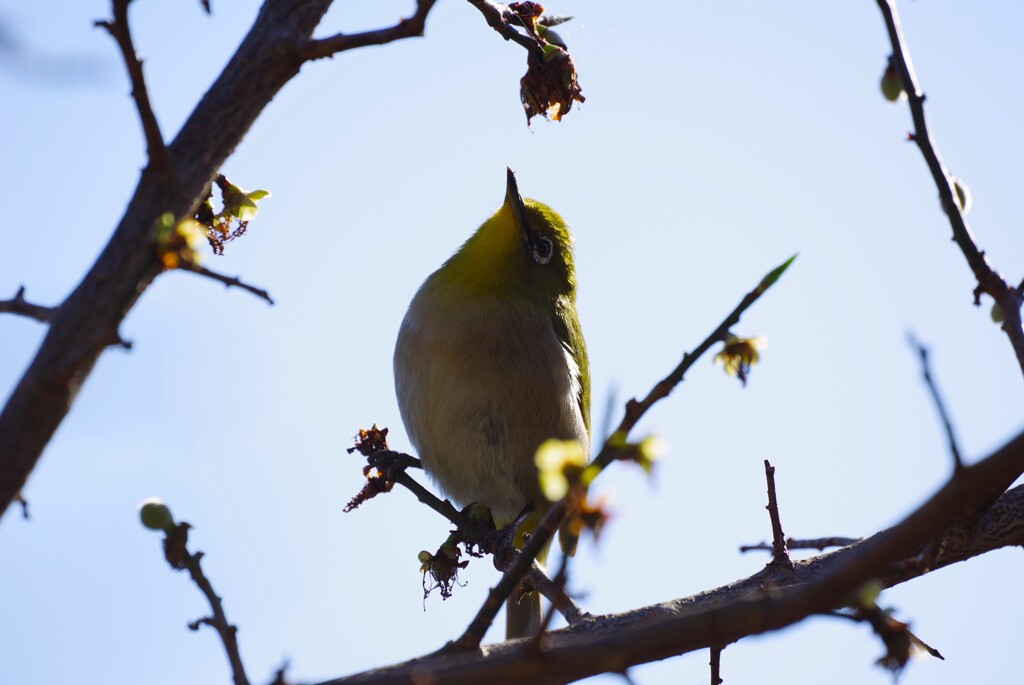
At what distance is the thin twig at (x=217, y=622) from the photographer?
2.05m

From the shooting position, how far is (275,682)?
183 cm

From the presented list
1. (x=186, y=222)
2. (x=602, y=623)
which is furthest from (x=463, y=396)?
(x=186, y=222)

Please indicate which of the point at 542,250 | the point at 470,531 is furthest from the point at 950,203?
the point at 542,250

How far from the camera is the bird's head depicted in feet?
21.4

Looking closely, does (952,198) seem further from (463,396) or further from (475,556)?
(463,396)

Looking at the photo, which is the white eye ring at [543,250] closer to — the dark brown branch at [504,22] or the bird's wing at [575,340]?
the bird's wing at [575,340]

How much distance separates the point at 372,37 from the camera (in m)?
2.26

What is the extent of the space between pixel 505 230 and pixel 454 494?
6.11 feet

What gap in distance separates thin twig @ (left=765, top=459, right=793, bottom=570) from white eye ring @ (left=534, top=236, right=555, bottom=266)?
136 inches

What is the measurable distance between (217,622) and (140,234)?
86 centimetres

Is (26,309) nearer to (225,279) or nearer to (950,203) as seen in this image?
(225,279)

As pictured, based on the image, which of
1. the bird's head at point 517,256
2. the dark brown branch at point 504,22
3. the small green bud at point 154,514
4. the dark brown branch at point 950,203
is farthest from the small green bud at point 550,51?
the bird's head at point 517,256

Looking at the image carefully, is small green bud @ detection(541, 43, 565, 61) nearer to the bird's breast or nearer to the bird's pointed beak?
the bird's breast

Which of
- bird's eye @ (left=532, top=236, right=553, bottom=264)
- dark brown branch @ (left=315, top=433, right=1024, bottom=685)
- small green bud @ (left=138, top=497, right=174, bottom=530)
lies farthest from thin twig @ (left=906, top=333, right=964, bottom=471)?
bird's eye @ (left=532, top=236, right=553, bottom=264)
